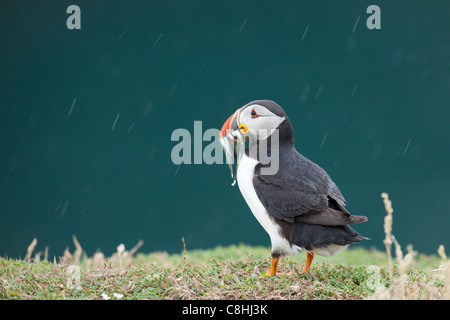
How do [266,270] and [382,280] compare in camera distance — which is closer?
[382,280]

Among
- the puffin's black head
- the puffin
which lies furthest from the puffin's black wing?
the puffin's black head

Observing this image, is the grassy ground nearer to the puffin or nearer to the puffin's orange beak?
the puffin

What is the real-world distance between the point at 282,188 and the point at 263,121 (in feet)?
2.45

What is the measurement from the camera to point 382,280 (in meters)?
4.84

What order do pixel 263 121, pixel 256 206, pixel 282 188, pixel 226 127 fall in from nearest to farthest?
pixel 282 188
pixel 256 206
pixel 263 121
pixel 226 127

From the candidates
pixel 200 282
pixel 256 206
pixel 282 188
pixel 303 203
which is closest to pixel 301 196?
pixel 303 203

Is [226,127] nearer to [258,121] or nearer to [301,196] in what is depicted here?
[258,121]

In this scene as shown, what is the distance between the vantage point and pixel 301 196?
465 cm

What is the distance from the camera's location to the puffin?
15.0ft

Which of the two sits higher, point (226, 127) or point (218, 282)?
point (226, 127)
